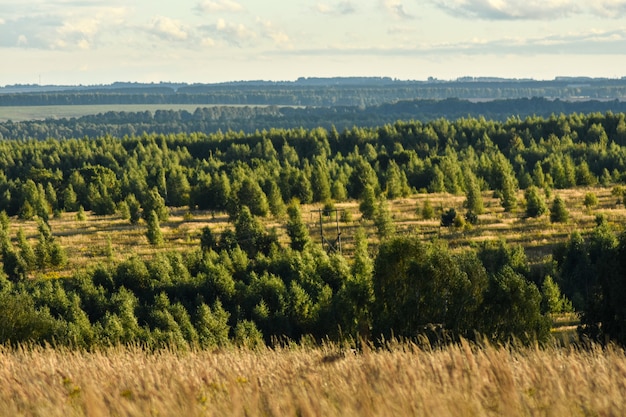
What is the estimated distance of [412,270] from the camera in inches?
1117

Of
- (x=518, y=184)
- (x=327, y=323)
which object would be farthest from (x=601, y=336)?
(x=518, y=184)

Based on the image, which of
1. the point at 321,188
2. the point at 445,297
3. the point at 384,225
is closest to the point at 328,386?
the point at 445,297

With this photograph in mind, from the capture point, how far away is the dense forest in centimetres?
2769

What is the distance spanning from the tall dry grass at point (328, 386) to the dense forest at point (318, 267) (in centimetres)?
375

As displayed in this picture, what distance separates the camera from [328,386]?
9734 millimetres

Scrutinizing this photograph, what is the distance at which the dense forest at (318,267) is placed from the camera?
27.7 metres

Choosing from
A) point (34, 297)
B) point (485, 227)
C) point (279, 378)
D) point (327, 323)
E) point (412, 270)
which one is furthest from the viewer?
point (485, 227)

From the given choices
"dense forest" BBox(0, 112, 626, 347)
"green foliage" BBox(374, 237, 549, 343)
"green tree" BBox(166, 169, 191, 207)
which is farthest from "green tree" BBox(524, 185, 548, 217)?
"green foliage" BBox(374, 237, 549, 343)

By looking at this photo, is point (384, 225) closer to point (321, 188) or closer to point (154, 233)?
point (154, 233)

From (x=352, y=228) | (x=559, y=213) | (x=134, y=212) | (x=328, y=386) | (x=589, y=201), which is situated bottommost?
(x=352, y=228)

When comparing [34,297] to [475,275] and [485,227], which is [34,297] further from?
[485,227]

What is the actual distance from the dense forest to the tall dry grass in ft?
12.3

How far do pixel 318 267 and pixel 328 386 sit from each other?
5714cm

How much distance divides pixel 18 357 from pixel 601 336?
18.7 meters
